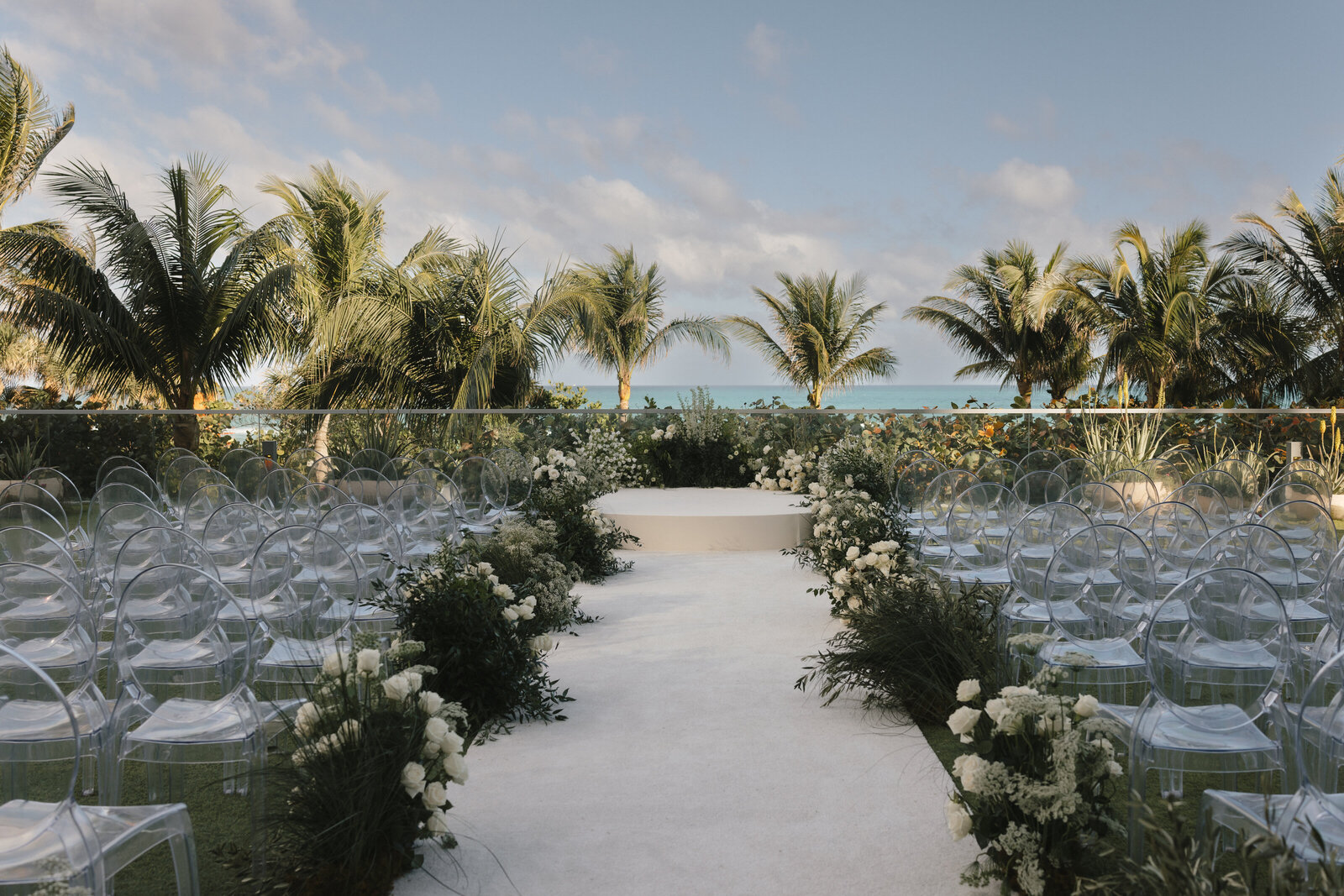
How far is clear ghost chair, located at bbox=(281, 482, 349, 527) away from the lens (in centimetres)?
517

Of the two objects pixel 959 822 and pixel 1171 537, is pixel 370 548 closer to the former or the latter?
pixel 959 822

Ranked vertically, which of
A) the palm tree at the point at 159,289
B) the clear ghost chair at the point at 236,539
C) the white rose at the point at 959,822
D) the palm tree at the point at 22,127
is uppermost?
the palm tree at the point at 22,127

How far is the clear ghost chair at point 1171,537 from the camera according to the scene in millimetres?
4242

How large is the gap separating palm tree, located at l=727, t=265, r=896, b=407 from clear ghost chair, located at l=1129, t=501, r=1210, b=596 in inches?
663

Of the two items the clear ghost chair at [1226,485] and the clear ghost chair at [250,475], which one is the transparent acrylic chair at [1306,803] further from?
the clear ghost chair at [250,475]

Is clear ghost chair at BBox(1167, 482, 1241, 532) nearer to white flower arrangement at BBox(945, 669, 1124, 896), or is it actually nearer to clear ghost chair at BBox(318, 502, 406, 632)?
white flower arrangement at BBox(945, 669, 1124, 896)

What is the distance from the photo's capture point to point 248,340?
1090cm

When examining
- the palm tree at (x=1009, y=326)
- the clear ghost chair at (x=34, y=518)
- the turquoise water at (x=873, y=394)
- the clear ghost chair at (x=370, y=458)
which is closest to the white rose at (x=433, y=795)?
the clear ghost chair at (x=34, y=518)

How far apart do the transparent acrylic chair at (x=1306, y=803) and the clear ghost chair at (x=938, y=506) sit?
3.13 m

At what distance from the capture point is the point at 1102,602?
3.62m

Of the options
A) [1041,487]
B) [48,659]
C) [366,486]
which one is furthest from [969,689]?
[366,486]

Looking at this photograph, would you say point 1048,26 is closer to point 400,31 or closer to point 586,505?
point 400,31

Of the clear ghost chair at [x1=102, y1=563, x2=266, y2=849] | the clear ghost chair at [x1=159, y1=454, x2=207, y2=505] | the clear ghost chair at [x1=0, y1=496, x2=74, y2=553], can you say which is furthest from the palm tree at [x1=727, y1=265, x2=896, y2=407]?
the clear ghost chair at [x1=102, y1=563, x2=266, y2=849]

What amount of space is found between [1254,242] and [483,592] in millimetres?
15098
